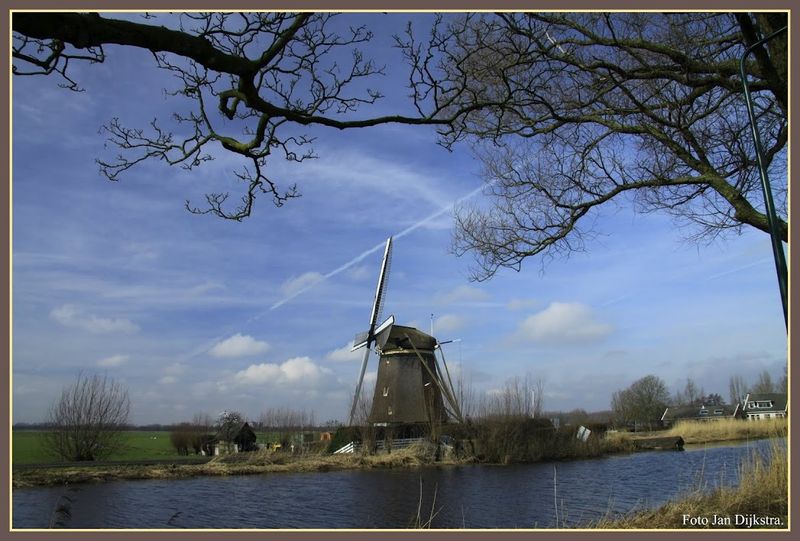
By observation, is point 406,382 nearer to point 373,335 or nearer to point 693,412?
point 373,335

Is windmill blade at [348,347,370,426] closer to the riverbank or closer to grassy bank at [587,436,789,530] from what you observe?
the riverbank

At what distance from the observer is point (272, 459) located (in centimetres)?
2620

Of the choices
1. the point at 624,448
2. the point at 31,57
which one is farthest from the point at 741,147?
the point at 624,448

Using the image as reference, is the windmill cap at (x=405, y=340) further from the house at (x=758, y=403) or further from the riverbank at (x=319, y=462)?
the house at (x=758, y=403)

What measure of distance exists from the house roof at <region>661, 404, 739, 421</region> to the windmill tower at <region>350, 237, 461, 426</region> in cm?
3110

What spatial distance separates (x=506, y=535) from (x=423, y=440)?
915 inches

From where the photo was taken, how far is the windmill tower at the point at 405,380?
3086 centimetres

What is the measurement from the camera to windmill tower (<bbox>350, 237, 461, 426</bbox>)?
30.9m

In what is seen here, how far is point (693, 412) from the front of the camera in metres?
58.6

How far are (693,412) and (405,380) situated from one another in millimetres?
39847

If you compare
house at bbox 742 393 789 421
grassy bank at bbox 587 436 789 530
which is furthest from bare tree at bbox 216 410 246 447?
house at bbox 742 393 789 421

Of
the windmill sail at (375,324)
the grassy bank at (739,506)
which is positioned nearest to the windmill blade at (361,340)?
the windmill sail at (375,324)

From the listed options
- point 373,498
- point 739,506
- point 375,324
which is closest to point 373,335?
point 375,324

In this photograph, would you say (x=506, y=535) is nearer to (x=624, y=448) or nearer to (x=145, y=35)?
(x=145, y=35)
